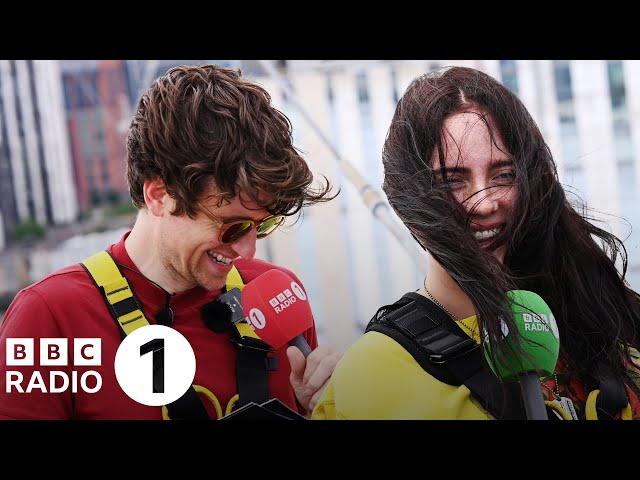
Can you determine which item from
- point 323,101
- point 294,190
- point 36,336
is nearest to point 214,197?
point 294,190

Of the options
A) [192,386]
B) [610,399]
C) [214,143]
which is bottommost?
[610,399]

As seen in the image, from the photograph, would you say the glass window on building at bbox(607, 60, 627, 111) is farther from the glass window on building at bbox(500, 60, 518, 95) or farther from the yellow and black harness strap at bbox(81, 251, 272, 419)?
the yellow and black harness strap at bbox(81, 251, 272, 419)

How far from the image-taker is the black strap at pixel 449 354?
4.89 ft

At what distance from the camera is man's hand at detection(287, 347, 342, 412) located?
1654 mm

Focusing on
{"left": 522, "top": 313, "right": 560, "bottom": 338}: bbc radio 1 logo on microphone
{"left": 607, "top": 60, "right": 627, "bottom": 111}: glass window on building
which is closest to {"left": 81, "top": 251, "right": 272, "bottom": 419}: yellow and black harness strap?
{"left": 522, "top": 313, "right": 560, "bottom": 338}: bbc radio 1 logo on microphone

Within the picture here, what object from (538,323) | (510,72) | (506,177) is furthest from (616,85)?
(538,323)

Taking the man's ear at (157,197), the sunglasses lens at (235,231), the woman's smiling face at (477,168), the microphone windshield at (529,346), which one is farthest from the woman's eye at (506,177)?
the man's ear at (157,197)

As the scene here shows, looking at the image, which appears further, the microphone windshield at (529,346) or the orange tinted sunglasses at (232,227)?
the orange tinted sunglasses at (232,227)

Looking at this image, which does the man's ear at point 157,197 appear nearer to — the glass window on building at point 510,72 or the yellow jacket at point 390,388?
the yellow jacket at point 390,388

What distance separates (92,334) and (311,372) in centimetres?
45

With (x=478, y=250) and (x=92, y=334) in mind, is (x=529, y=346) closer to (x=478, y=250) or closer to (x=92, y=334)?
(x=478, y=250)

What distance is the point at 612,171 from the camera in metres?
2.27

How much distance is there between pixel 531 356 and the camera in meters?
1.38

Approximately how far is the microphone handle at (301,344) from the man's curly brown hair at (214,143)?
0.27 meters
